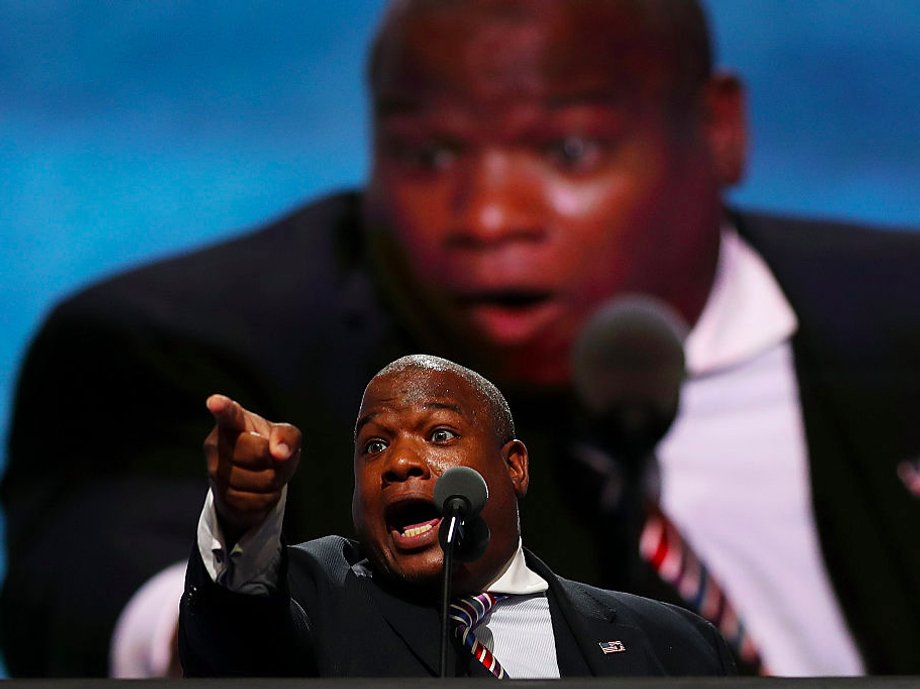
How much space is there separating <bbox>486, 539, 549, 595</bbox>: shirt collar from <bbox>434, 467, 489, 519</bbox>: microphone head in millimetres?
260

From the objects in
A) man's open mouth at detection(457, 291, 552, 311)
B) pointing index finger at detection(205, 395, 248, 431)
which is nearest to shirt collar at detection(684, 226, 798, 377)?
man's open mouth at detection(457, 291, 552, 311)

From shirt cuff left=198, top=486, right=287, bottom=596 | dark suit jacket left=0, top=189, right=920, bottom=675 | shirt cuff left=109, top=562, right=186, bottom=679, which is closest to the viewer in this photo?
shirt cuff left=198, top=486, right=287, bottom=596

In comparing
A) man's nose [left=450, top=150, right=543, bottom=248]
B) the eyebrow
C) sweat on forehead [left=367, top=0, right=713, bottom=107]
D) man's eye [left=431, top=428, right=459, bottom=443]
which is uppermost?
sweat on forehead [left=367, top=0, right=713, bottom=107]

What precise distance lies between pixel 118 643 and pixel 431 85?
160 cm

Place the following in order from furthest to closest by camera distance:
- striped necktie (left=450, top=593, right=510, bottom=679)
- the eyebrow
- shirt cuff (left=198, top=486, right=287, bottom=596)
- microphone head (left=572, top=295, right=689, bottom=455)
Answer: microphone head (left=572, top=295, right=689, bottom=455)
the eyebrow
striped necktie (left=450, top=593, right=510, bottom=679)
shirt cuff (left=198, top=486, right=287, bottom=596)

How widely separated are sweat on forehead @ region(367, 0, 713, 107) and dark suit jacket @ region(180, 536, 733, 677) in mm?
2050

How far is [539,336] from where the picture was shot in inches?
138

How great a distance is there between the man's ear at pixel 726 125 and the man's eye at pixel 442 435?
83.9 inches

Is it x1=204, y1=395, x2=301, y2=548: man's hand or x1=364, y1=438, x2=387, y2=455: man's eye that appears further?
x1=364, y1=438, x2=387, y2=455: man's eye

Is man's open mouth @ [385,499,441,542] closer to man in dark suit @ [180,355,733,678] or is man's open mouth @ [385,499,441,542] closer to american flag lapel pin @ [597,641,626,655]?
man in dark suit @ [180,355,733,678]

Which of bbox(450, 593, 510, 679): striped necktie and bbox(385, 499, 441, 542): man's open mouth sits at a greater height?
bbox(385, 499, 441, 542): man's open mouth

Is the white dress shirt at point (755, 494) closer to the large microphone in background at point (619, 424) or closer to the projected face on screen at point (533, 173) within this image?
the large microphone in background at point (619, 424)

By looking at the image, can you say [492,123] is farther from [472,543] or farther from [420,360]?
[472,543]

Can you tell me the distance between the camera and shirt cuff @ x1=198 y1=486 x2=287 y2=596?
1419 mm
